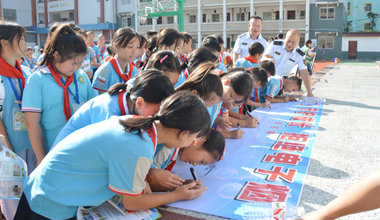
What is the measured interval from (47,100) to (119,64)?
2.59 ft

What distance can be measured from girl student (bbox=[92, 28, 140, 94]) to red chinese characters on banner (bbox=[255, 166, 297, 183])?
4.22 ft

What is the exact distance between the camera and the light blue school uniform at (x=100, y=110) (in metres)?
1.56

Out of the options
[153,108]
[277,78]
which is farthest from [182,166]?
[277,78]

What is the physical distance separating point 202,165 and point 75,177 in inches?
41.2

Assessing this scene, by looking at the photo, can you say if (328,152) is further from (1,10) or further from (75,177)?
(1,10)

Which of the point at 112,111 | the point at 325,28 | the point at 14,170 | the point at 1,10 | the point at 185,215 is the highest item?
the point at 1,10

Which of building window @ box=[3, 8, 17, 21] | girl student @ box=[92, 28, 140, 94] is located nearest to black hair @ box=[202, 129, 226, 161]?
girl student @ box=[92, 28, 140, 94]

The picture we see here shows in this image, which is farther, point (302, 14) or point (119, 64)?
point (302, 14)

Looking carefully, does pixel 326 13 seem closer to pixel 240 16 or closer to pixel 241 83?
pixel 240 16

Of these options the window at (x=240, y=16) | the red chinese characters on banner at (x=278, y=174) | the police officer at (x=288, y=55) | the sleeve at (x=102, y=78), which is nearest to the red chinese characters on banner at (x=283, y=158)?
the red chinese characters on banner at (x=278, y=174)

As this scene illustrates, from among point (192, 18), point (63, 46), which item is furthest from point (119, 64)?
point (192, 18)

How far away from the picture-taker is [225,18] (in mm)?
23688

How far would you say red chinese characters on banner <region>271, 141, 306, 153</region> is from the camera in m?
2.44

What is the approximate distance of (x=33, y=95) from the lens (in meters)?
1.81
